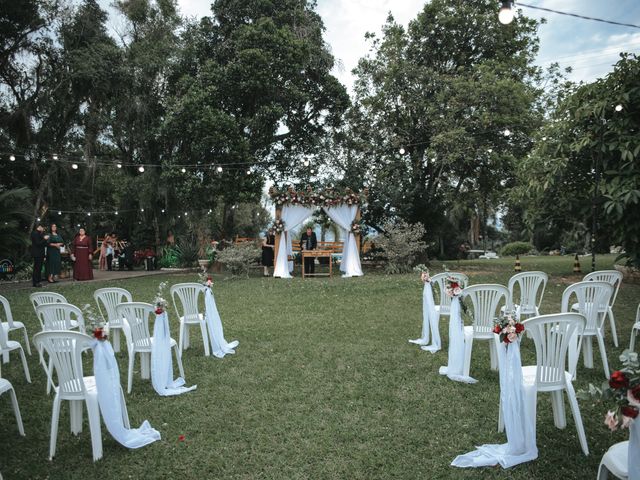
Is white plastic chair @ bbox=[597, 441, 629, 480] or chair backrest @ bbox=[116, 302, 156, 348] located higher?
chair backrest @ bbox=[116, 302, 156, 348]

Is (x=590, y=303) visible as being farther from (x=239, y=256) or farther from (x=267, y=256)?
(x=267, y=256)

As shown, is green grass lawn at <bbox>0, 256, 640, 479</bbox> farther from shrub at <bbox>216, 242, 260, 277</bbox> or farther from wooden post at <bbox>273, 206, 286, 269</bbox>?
wooden post at <bbox>273, 206, 286, 269</bbox>

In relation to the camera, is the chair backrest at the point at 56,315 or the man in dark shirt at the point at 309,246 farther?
the man in dark shirt at the point at 309,246

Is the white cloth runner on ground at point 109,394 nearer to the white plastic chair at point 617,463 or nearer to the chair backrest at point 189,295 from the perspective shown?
the chair backrest at point 189,295

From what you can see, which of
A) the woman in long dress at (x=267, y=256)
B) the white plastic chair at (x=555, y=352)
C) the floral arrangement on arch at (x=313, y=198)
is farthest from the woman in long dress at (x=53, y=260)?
the white plastic chair at (x=555, y=352)

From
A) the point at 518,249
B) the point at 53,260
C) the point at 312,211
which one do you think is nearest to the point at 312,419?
the point at 312,211

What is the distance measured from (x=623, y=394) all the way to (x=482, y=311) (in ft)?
9.97

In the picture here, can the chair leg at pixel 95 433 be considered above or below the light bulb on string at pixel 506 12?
below

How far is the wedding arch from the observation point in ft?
50.6

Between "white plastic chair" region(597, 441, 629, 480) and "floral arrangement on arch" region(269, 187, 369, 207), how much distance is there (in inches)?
531

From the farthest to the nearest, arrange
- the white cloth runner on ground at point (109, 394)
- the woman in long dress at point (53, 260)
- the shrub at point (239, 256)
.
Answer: the shrub at point (239, 256) → the woman in long dress at point (53, 260) → the white cloth runner on ground at point (109, 394)

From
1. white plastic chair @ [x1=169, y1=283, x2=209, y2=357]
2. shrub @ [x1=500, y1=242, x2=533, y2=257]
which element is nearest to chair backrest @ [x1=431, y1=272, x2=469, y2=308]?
white plastic chair @ [x1=169, y1=283, x2=209, y2=357]

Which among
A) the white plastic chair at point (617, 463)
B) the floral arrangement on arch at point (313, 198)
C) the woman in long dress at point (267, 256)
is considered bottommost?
the white plastic chair at point (617, 463)

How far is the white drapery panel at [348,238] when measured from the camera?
51.2 feet
